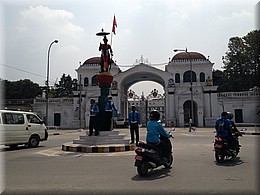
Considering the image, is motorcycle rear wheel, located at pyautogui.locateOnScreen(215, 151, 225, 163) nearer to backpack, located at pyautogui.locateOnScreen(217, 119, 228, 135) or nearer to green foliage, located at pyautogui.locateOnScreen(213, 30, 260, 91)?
backpack, located at pyautogui.locateOnScreen(217, 119, 228, 135)

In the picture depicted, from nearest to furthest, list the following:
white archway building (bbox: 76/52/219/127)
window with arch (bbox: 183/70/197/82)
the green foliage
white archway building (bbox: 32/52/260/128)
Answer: white archway building (bbox: 32/52/260/128) < white archway building (bbox: 76/52/219/127) < window with arch (bbox: 183/70/197/82) < the green foliage

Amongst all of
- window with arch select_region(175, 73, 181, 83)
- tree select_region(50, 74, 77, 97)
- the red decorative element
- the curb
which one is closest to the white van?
the curb

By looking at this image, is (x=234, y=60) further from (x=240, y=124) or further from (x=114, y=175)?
(x=114, y=175)

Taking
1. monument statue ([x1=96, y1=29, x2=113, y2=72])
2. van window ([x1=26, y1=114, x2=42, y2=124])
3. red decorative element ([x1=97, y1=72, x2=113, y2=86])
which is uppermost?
monument statue ([x1=96, y1=29, x2=113, y2=72])

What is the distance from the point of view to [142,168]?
6664mm

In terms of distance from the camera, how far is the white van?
12.5 m

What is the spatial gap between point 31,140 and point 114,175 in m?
8.53

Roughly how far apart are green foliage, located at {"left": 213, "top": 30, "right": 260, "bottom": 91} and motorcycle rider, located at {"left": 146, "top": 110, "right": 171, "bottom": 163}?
44313 millimetres

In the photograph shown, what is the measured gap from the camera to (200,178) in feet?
20.8

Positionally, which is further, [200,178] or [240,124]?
[240,124]

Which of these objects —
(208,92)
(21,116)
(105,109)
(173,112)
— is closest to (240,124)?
(208,92)

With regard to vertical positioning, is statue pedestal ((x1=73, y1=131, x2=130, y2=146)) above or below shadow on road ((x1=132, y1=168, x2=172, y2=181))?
above

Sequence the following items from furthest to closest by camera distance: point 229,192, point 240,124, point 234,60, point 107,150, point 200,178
→ point 234,60, point 240,124, point 107,150, point 200,178, point 229,192

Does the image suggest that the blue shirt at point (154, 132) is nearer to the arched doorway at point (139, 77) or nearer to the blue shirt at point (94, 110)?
the blue shirt at point (94, 110)
